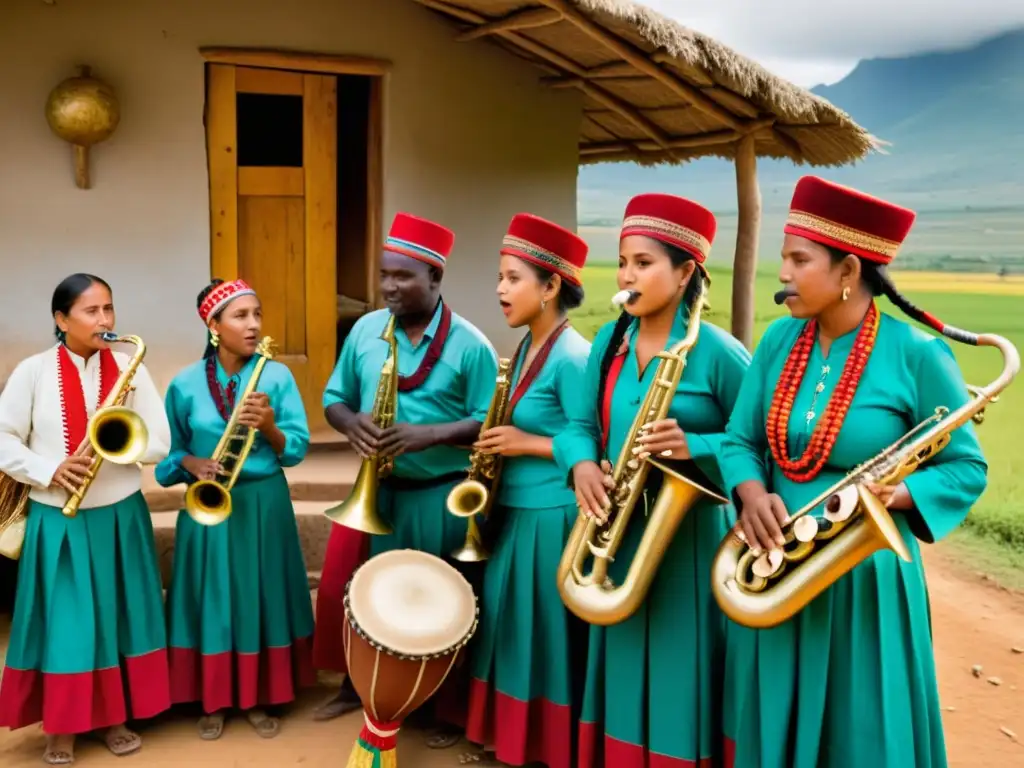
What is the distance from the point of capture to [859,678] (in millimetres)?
2762

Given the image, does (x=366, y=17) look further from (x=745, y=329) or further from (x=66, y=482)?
(x=66, y=482)

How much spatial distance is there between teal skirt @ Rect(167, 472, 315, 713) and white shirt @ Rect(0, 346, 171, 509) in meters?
0.39

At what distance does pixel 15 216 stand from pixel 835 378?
5.67 m

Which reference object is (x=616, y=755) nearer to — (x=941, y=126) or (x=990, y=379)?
(x=990, y=379)

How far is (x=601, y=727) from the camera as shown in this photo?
146 inches

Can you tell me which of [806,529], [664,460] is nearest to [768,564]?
[806,529]

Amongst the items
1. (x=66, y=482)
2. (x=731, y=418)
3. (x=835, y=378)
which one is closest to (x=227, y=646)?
(x=66, y=482)

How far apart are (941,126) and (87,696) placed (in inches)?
628

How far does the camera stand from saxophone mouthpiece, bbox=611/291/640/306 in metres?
3.18

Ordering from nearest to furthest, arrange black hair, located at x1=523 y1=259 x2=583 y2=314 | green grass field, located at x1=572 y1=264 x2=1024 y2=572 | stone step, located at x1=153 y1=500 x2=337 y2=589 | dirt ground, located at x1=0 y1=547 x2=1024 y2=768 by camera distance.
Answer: black hair, located at x1=523 y1=259 x2=583 y2=314 → dirt ground, located at x1=0 y1=547 x2=1024 y2=768 → stone step, located at x1=153 y1=500 x2=337 y2=589 → green grass field, located at x1=572 y1=264 x2=1024 y2=572

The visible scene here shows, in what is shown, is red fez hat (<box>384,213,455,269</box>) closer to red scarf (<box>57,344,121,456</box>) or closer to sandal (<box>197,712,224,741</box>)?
red scarf (<box>57,344,121,456</box>)

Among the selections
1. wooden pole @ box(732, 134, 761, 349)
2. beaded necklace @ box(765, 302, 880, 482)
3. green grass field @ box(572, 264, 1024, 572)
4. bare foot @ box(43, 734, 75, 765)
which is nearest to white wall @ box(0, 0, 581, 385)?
wooden pole @ box(732, 134, 761, 349)

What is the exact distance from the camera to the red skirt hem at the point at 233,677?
14.2ft

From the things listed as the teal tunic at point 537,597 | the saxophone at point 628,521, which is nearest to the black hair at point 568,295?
the teal tunic at point 537,597
